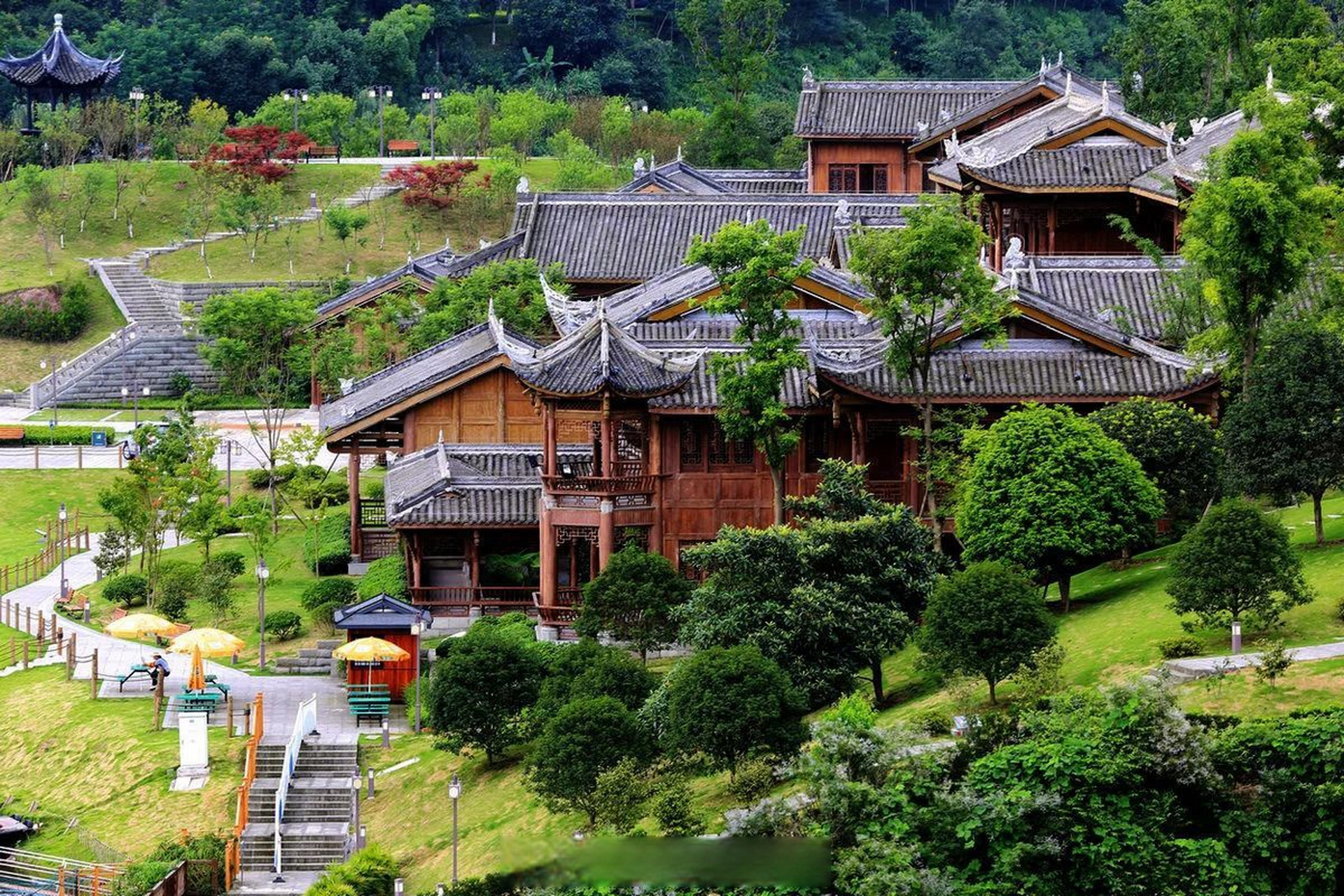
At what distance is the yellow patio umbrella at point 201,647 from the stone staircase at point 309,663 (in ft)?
10.6

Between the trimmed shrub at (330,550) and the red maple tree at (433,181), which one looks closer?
the trimmed shrub at (330,550)

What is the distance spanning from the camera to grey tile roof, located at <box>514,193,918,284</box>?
71.1 metres

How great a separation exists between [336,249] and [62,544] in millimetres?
33336

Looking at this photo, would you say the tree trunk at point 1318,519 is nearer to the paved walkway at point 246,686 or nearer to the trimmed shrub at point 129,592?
the paved walkway at point 246,686

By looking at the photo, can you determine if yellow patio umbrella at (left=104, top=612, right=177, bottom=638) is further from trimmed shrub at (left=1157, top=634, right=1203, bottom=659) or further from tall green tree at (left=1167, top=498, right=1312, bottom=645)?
trimmed shrub at (left=1157, top=634, right=1203, bottom=659)

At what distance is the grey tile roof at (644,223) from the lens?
7112 cm

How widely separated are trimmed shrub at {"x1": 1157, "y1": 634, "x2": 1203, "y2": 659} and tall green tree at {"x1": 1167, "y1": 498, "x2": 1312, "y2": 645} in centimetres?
38

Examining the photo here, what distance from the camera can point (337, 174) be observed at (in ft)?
333

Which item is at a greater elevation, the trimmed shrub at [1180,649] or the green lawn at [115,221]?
the green lawn at [115,221]

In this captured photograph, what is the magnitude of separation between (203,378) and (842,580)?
46.3 m

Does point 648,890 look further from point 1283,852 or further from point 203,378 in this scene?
point 203,378

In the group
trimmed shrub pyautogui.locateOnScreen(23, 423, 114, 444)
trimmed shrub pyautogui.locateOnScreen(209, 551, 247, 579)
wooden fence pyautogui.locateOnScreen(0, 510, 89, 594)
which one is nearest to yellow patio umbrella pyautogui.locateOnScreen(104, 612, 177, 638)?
trimmed shrub pyautogui.locateOnScreen(209, 551, 247, 579)

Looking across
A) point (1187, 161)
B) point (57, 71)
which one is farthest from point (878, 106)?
point (57, 71)

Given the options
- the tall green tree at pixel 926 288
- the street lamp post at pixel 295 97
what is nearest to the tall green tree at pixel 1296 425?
the tall green tree at pixel 926 288
